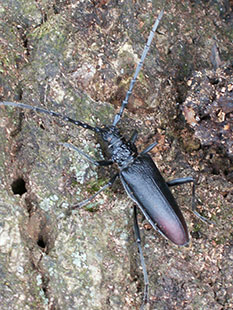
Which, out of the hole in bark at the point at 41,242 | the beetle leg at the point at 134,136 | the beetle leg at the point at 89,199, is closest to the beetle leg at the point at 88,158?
the beetle leg at the point at 89,199

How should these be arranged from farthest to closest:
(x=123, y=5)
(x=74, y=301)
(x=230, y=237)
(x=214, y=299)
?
(x=123, y=5) < (x=230, y=237) < (x=214, y=299) < (x=74, y=301)

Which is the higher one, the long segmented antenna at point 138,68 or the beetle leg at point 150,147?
the long segmented antenna at point 138,68

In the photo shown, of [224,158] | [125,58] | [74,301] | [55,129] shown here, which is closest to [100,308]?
[74,301]

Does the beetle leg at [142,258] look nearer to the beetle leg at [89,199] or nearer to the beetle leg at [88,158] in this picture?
the beetle leg at [89,199]

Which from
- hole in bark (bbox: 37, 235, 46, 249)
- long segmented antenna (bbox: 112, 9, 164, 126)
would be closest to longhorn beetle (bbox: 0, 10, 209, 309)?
long segmented antenna (bbox: 112, 9, 164, 126)

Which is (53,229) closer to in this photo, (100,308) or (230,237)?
(100,308)

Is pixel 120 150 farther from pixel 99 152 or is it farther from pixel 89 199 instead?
pixel 89 199

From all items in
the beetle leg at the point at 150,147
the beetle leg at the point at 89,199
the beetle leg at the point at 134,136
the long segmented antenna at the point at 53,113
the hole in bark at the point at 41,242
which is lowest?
the hole in bark at the point at 41,242

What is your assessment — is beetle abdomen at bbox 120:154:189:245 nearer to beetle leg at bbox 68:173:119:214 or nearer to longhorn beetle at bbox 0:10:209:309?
longhorn beetle at bbox 0:10:209:309
